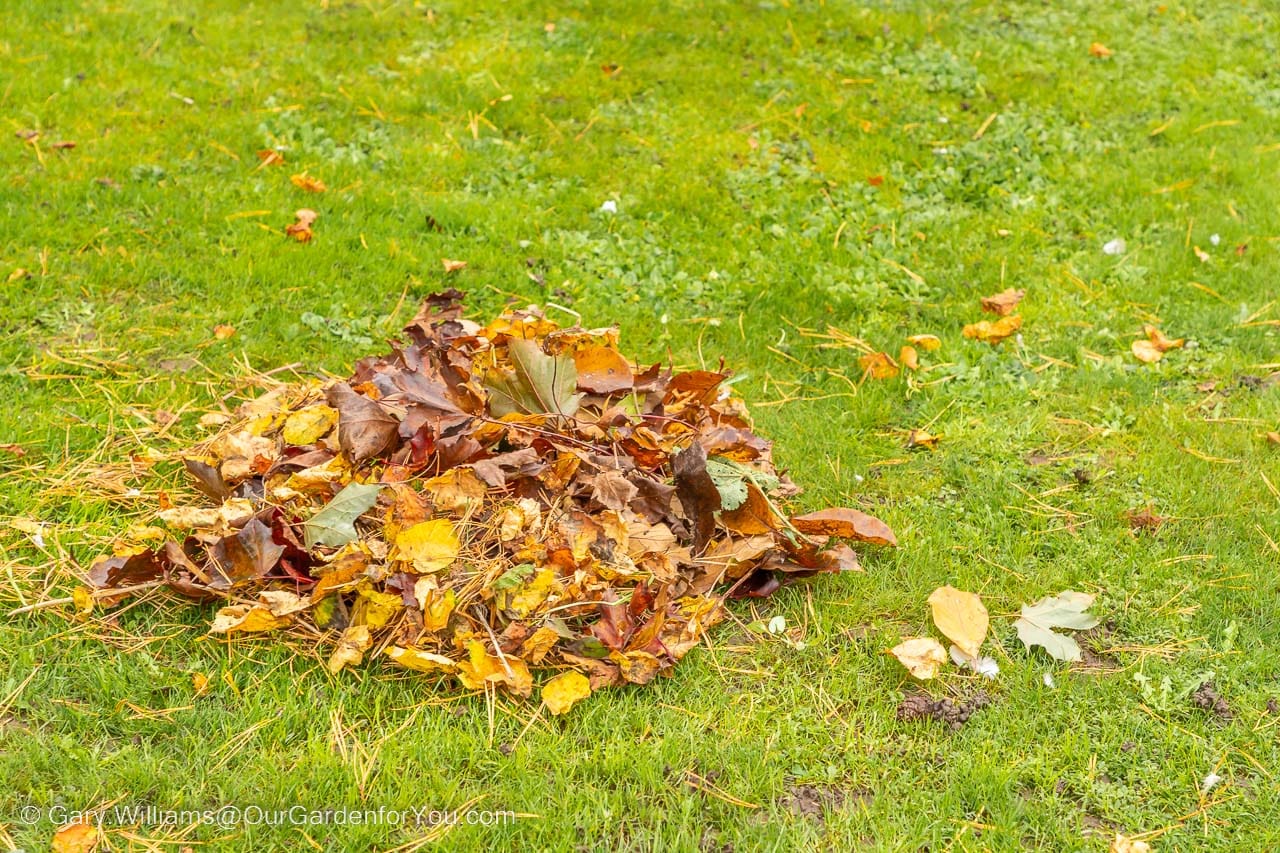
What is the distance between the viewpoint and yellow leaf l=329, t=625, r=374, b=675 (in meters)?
2.71

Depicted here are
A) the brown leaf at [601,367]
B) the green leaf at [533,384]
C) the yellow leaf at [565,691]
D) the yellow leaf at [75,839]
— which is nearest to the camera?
the yellow leaf at [75,839]

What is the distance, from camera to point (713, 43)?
6359 millimetres

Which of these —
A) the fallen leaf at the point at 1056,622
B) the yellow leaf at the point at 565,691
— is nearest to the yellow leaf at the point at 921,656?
the fallen leaf at the point at 1056,622

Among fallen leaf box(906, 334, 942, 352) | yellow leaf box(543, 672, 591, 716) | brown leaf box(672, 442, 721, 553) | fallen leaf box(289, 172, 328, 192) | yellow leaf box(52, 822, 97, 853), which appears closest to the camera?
yellow leaf box(52, 822, 97, 853)

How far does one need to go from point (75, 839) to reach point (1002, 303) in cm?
381

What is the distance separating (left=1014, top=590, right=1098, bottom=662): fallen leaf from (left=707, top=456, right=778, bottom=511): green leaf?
84cm

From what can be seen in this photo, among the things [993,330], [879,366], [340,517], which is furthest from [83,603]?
[993,330]

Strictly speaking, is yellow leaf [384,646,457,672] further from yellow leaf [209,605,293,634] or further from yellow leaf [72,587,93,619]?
yellow leaf [72,587,93,619]

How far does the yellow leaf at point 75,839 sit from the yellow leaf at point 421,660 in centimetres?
76

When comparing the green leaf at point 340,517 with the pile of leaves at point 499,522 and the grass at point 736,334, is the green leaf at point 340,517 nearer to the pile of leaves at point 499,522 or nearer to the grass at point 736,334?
the pile of leaves at point 499,522

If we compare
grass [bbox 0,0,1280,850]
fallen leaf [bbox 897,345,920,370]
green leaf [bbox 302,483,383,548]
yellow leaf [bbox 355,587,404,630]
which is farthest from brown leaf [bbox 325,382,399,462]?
fallen leaf [bbox 897,345,920,370]

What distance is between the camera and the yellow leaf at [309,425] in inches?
127

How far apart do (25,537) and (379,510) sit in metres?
1.10

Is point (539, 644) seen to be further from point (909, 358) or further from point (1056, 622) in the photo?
point (909, 358)
